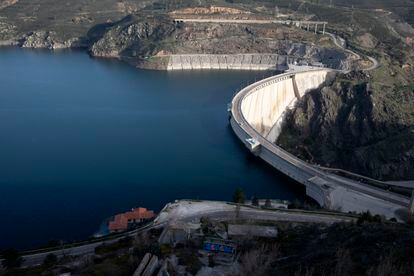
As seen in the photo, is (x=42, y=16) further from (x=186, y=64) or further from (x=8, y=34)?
(x=186, y=64)

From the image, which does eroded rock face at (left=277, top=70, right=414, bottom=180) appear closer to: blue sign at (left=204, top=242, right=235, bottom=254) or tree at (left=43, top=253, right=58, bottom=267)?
blue sign at (left=204, top=242, right=235, bottom=254)

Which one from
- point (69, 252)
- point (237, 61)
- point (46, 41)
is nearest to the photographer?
point (69, 252)

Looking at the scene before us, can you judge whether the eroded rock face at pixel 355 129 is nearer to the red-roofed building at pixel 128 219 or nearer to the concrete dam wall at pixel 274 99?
the concrete dam wall at pixel 274 99

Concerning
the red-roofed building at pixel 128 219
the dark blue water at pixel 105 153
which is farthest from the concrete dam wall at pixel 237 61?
the red-roofed building at pixel 128 219

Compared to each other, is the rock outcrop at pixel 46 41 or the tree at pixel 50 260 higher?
the tree at pixel 50 260

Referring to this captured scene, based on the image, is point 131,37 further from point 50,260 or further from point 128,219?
point 50,260

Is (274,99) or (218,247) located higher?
(218,247)

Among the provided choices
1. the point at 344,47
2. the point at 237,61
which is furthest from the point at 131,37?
the point at 344,47
